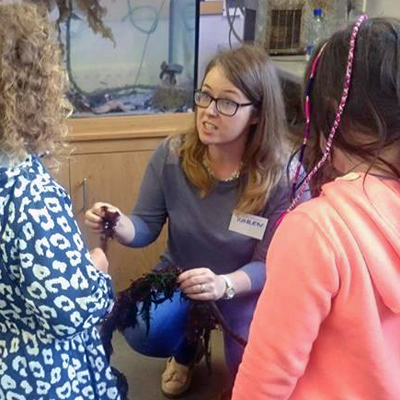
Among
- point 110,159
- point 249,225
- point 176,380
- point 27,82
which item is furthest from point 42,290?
point 110,159

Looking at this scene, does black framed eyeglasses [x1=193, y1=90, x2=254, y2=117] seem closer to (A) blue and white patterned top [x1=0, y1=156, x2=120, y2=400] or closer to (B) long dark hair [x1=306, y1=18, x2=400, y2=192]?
(A) blue and white patterned top [x1=0, y1=156, x2=120, y2=400]

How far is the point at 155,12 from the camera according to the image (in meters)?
2.18

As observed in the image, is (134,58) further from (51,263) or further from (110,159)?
(51,263)

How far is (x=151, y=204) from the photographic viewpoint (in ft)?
5.54

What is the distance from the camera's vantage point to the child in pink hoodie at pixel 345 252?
783 mm

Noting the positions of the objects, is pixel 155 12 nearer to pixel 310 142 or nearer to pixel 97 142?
pixel 97 142

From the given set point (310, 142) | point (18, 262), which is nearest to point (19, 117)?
point (18, 262)

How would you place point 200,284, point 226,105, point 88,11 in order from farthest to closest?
point 88,11 < point 226,105 < point 200,284

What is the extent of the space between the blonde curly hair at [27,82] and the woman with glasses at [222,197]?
1.45 ft

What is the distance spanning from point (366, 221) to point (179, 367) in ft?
4.17

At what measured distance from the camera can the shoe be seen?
1916 millimetres

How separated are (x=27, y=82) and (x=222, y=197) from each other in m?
0.71

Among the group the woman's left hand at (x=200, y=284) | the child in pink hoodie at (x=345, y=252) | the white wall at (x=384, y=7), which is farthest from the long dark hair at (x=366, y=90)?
the white wall at (x=384, y=7)

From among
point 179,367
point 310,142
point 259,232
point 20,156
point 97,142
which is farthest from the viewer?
point 97,142
